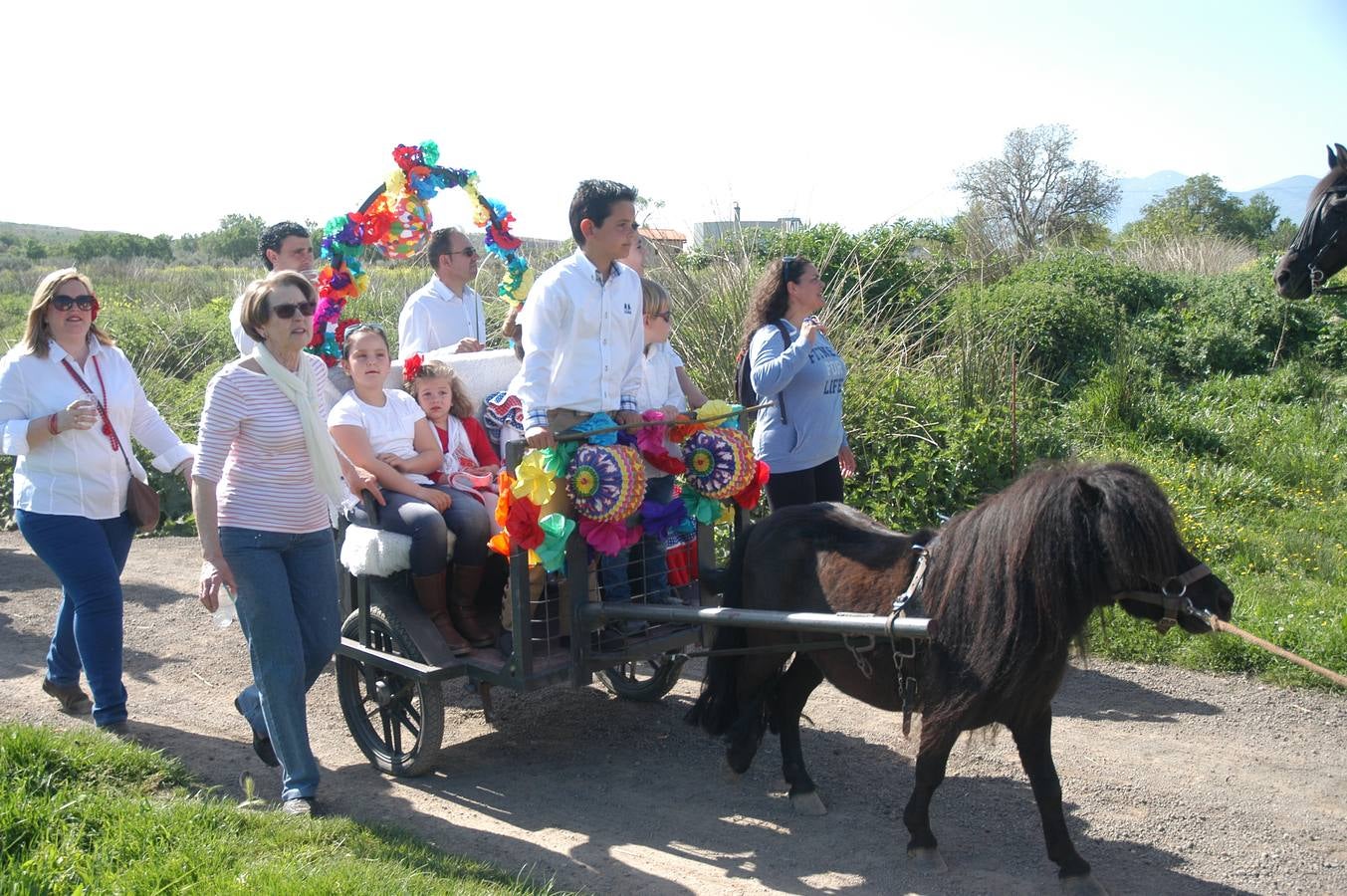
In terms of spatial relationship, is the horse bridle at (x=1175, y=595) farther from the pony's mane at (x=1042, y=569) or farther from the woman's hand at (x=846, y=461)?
the woman's hand at (x=846, y=461)

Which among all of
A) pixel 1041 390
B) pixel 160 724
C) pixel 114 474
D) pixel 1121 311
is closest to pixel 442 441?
pixel 114 474

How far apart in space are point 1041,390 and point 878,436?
2662 mm

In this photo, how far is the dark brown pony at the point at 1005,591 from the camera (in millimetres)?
3564

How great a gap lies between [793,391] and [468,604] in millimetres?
1969

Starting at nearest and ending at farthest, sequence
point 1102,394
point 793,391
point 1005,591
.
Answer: point 1005,591 < point 793,391 < point 1102,394

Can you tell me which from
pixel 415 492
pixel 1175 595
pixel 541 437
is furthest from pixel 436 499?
pixel 1175 595

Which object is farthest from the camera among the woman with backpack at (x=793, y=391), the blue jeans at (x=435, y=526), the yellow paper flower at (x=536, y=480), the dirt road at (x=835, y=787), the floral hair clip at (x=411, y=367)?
the woman with backpack at (x=793, y=391)

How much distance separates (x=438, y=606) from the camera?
505 centimetres

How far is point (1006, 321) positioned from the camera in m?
10.8

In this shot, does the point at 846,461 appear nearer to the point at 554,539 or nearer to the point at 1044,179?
the point at 554,539

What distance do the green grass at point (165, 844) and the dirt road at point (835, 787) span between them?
1.28 feet

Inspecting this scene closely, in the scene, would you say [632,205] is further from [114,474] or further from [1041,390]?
[1041,390]

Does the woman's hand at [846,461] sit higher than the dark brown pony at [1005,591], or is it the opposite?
the woman's hand at [846,461]

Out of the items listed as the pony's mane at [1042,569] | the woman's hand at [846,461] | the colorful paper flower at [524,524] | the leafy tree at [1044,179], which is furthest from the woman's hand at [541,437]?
the leafy tree at [1044,179]
